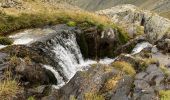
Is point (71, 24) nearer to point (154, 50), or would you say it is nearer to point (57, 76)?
point (154, 50)

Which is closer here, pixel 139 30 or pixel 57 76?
pixel 57 76

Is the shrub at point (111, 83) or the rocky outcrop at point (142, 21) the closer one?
the shrub at point (111, 83)

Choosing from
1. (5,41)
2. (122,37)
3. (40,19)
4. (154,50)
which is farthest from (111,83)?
(122,37)

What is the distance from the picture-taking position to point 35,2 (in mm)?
43719

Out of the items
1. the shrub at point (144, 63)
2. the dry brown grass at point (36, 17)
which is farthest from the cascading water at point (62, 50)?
the shrub at point (144, 63)

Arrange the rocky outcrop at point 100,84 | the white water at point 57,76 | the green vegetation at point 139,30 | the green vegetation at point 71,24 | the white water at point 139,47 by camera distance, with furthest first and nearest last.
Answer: the green vegetation at point 139,30
the white water at point 139,47
the green vegetation at point 71,24
the white water at point 57,76
the rocky outcrop at point 100,84

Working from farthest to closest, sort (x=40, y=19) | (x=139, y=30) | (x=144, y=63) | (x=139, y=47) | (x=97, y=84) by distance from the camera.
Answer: (x=139, y=30) → (x=139, y=47) → (x=40, y=19) → (x=144, y=63) → (x=97, y=84)

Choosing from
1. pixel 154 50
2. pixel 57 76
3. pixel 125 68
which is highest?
pixel 125 68

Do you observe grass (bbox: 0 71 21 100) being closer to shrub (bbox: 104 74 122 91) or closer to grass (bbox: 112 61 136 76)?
shrub (bbox: 104 74 122 91)

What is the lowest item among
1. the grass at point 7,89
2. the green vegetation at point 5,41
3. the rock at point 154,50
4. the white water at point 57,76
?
the rock at point 154,50

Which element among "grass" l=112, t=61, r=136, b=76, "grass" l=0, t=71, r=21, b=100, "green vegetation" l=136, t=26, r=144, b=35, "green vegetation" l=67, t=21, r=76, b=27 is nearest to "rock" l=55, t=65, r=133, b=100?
"grass" l=112, t=61, r=136, b=76

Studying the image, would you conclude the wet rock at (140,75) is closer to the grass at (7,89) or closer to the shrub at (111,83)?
the shrub at (111,83)

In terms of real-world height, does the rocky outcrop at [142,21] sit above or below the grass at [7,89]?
below

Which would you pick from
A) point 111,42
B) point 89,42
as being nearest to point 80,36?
point 89,42
